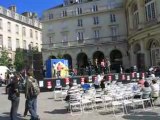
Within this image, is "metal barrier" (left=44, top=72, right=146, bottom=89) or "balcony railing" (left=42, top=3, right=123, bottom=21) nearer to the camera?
"metal barrier" (left=44, top=72, right=146, bottom=89)

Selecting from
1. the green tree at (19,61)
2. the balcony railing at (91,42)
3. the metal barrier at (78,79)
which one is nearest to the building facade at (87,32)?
the balcony railing at (91,42)

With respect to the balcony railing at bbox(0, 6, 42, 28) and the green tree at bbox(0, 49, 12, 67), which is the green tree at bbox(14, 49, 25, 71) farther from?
the balcony railing at bbox(0, 6, 42, 28)

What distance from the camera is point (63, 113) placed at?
1491 centimetres

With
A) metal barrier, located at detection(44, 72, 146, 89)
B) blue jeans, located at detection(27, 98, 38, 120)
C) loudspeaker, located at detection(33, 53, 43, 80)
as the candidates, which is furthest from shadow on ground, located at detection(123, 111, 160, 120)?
loudspeaker, located at detection(33, 53, 43, 80)

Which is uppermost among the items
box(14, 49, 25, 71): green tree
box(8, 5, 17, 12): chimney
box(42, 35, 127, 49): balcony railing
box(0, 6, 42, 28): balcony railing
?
box(8, 5, 17, 12): chimney

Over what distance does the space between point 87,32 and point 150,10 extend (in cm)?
2052

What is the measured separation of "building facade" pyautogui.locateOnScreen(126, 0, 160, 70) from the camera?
35306mm

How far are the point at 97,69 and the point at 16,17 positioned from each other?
32.8 meters

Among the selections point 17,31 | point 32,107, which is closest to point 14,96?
point 32,107

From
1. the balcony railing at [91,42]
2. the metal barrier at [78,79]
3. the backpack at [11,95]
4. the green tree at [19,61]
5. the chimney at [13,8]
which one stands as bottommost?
the backpack at [11,95]

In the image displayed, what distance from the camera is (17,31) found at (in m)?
65.3

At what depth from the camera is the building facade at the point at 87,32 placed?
54.2 metres

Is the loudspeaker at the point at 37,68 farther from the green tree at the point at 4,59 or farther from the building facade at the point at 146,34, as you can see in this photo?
the green tree at the point at 4,59

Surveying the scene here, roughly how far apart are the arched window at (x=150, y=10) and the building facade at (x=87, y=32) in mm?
15331
